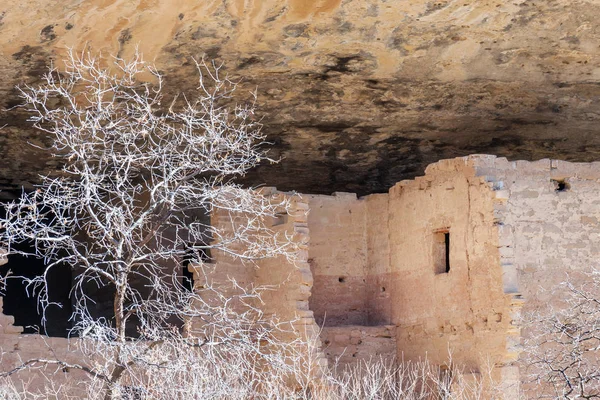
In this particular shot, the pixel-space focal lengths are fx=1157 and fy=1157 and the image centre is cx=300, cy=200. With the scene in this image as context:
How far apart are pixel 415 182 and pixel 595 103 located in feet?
6.05

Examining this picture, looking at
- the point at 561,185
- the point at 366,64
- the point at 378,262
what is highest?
the point at 366,64

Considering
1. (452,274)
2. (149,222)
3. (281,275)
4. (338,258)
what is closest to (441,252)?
(452,274)

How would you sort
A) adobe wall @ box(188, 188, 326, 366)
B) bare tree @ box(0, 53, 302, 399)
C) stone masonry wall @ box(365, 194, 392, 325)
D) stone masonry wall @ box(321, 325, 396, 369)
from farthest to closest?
stone masonry wall @ box(365, 194, 392, 325), stone masonry wall @ box(321, 325, 396, 369), adobe wall @ box(188, 188, 326, 366), bare tree @ box(0, 53, 302, 399)

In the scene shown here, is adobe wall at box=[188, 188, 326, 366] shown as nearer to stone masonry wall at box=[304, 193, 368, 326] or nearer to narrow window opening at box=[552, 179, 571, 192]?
stone masonry wall at box=[304, 193, 368, 326]

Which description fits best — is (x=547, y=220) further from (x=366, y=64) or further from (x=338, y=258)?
(x=338, y=258)

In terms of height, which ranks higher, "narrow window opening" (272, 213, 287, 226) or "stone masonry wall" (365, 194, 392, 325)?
"narrow window opening" (272, 213, 287, 226)

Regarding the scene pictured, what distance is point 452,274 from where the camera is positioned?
10.5m

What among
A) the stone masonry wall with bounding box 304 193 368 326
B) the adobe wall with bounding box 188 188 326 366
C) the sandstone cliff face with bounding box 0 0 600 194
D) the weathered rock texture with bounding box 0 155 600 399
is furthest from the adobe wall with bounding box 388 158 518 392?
the adobe wall with bounding box 188 188 326 366

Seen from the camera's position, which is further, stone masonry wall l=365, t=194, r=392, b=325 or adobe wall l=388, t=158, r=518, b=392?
stone masonry wall l=365, t=194, r=392, b=325

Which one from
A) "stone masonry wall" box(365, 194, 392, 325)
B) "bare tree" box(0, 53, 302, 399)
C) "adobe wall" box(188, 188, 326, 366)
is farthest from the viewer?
"stone masonry wall" box(365, 194, 392, 325)

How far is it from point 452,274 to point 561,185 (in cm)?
126

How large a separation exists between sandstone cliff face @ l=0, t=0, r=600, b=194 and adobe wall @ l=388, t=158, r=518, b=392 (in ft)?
2.46

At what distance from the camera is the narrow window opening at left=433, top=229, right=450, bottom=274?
10836mm

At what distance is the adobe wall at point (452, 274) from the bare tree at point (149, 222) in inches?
51.6
